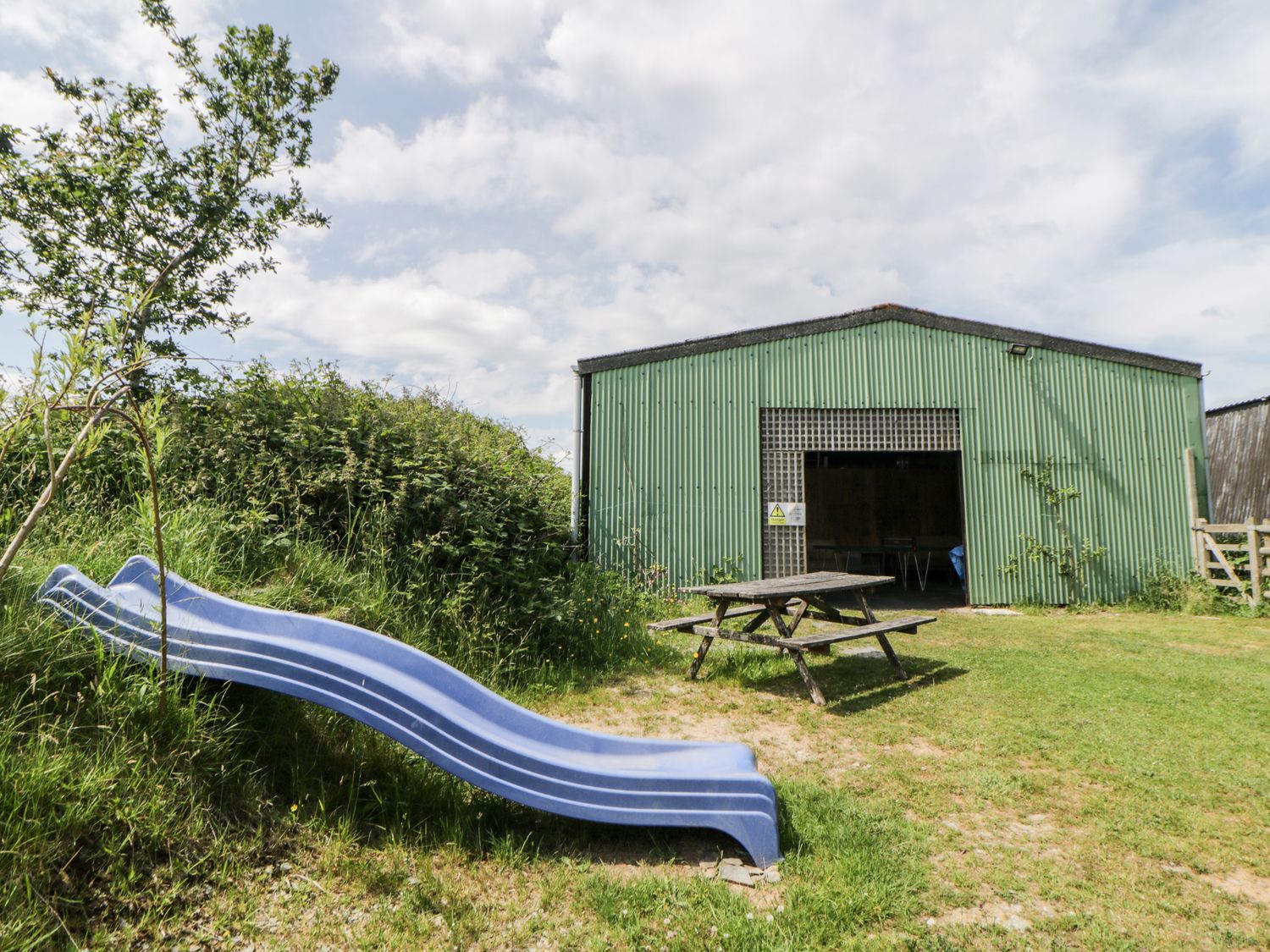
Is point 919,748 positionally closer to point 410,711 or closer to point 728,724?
point 728,724

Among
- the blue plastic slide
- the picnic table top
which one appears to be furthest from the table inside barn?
the blue plastic slide

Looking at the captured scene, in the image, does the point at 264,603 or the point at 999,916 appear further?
the point at 264,603

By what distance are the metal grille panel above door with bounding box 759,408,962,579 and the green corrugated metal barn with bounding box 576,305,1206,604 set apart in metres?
0.03

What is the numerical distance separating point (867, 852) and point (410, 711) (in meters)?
2.00

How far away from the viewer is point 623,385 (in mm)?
10555

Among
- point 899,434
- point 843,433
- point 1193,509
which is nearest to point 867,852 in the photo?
point 843,433

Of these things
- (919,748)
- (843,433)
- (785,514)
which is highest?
(843,433)

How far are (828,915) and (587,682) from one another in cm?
326

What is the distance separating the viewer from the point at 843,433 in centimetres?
1066

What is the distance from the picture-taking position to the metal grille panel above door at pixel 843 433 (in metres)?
10.6

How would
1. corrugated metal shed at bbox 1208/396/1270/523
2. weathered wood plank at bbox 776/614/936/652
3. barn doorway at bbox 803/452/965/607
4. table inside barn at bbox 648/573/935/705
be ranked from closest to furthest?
weathered wood plank at bbox 776/614/936/652 → table inside barn at bbox 648/573/935/705 → corrugated metal shed at bbox 1208/396/1270/523 → barn doorway at bbox 803/452/965/607

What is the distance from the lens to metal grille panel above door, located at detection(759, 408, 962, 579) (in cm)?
1056

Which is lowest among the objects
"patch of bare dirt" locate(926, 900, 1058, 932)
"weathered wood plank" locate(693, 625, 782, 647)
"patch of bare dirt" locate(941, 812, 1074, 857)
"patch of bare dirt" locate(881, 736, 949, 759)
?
"patch of bare dirt" locate(926, 900, 1058, 932)

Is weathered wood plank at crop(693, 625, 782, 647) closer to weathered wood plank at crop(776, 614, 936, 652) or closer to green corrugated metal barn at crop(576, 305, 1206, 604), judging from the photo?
weathered wood plank at crop(776, 614, 936, 652)
